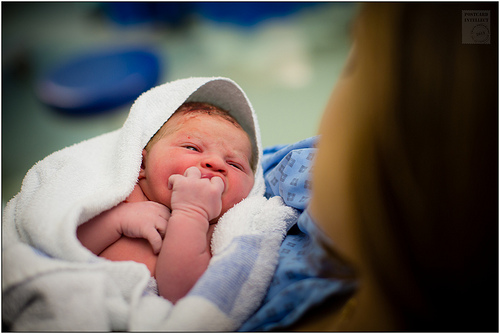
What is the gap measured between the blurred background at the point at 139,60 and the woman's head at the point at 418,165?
15.7 inches

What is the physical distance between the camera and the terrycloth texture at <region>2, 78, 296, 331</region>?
47 cm

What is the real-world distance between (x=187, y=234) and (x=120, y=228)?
141 millimetres

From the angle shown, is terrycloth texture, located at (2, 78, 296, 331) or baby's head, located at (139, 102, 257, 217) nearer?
terrycloth texture, located at (2, 78, 296, 331)

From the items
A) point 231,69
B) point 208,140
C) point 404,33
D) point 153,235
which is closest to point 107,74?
point 231,69

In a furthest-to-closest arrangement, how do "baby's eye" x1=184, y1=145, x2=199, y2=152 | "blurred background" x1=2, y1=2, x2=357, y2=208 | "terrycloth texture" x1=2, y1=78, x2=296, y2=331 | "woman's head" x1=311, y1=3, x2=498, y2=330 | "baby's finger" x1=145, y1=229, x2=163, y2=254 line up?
"blurred background" x1=2, y1=2, x2=357, y2=208 → "baby's eye" x1=184, y1=145, x2=199, y2=152 → "baby's finger" x1=145, y1=229, x2=163, y2=254 → "terrycloth texture" x1=2, y1=78, x2=296, y2=331 → "woman's head" x1=311, y1=3, x2=498, y2=330

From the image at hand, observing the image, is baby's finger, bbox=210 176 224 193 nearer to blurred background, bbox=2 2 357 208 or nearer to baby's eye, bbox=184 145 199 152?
baby's eye, bbox=184 145 199 152

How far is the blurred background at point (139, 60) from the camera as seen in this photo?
0.93 metres

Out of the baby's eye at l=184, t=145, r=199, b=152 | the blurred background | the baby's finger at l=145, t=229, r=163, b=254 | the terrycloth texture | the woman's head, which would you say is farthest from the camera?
the blurred background
